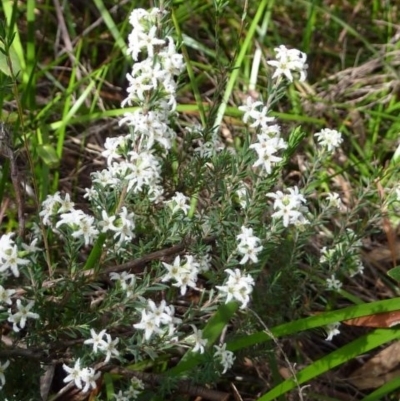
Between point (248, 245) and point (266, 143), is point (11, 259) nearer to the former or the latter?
point (248, 245)

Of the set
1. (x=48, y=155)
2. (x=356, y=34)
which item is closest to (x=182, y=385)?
(x=48, y=155)

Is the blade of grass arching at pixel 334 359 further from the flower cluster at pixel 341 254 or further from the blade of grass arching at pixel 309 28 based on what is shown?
the blade of grass arching at pixel 309 28

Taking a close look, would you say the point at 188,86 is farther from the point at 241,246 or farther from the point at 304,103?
the point at 241,246

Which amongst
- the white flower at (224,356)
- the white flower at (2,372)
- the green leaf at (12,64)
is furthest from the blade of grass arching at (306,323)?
the green leaf at (12,64)

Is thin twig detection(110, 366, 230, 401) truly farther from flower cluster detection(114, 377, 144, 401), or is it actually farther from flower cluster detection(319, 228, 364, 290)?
flower cluster detection(319, 228, 364, 290)

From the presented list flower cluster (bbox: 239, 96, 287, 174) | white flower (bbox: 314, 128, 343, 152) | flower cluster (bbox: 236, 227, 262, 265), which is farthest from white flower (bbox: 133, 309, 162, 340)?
white flower (bbox: 314, 128, 343, 152)

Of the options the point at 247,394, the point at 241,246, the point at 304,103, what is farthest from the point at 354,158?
the point at 241,246
